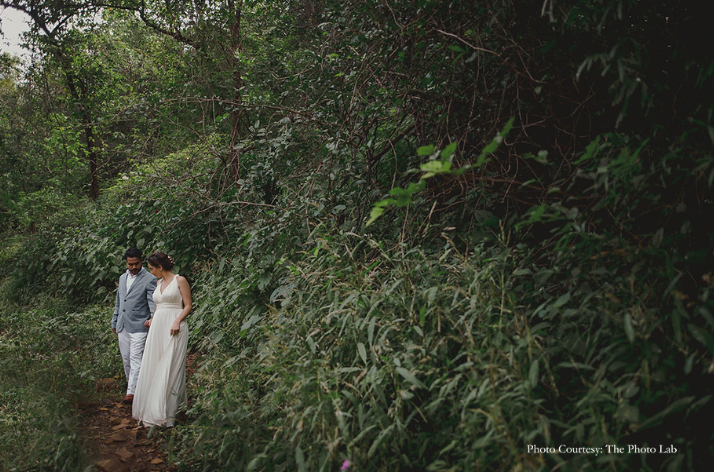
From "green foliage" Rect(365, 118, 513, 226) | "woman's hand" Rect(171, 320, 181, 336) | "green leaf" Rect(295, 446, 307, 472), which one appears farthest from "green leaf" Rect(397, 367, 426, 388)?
"woman's hand" Rect(171, 320, 181, 336)

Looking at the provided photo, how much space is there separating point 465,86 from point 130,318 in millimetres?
4661

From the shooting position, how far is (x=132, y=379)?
5.41 metres

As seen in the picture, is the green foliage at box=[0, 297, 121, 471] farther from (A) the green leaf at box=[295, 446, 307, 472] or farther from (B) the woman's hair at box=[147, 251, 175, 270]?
(A) the green leaf at box=[295, 446, 307, 472]

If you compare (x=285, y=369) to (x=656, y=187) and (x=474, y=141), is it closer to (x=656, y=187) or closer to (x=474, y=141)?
(x=474, y=141)

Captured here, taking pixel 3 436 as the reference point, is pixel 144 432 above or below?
below

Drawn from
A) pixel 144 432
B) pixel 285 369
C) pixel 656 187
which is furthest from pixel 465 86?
pixel 144 432

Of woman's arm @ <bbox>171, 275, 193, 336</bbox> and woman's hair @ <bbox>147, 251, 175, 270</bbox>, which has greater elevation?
woman's hair @ <bbox>147, 251, 175, 270</bbox>

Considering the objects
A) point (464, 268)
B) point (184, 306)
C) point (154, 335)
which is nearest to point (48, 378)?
point (154, 335)

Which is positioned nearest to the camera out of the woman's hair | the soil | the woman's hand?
the soil

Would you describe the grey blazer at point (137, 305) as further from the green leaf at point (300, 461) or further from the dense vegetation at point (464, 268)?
the green leaf at point (300, 461)

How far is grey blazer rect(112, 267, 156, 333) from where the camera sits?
558cm

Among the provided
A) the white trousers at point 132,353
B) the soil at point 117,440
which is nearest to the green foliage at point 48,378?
the soil at point 117,440

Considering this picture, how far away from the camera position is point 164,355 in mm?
5047

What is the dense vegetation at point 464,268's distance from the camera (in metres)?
2.29
